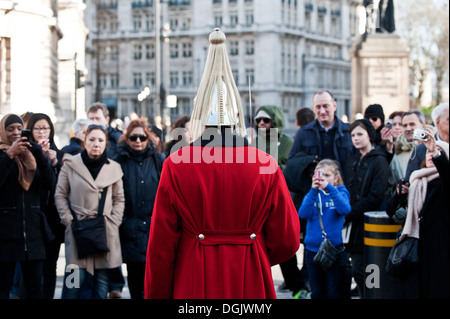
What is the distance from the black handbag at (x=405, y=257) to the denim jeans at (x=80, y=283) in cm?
300

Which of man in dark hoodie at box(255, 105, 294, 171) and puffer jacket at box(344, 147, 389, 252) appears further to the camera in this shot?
man in dark hoodie at box(255, 105, 294, 171)

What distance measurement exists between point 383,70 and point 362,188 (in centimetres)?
1309

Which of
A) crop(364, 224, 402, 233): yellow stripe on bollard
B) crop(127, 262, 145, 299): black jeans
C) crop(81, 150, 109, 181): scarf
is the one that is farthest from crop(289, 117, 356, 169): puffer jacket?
crop(81, 150, 109, 181): scarf

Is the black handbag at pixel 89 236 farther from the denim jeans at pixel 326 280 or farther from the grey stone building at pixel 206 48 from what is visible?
the grey stone building at pixel 206 48

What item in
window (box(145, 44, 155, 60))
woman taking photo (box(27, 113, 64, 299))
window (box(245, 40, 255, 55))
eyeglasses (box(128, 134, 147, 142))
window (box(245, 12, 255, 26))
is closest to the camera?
woman taking photo (box(27, 113, 64, 299))

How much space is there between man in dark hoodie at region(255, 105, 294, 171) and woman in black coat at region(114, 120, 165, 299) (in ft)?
5.88

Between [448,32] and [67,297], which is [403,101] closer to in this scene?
[67,297]

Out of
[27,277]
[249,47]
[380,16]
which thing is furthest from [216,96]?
[249,47]

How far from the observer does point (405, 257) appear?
651cm

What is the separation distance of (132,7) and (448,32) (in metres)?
54.5

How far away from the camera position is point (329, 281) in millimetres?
7488

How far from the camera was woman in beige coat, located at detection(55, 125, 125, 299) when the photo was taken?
24.3 ft

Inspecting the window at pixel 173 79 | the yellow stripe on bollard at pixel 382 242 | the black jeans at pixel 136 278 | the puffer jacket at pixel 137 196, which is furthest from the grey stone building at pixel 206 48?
the yellow stripe on bollard at pixel 382 242

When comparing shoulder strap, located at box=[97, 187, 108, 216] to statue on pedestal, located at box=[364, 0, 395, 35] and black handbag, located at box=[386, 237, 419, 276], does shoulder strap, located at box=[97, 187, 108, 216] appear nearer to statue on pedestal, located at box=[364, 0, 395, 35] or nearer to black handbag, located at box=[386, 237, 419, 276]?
black handbag, located at box=[386, 237, 419, 276]
